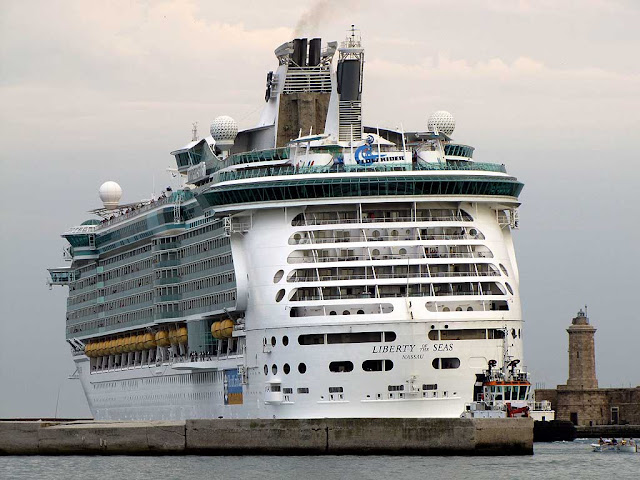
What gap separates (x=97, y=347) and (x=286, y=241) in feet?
92.2

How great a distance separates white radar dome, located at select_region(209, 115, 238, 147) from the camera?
74.9m

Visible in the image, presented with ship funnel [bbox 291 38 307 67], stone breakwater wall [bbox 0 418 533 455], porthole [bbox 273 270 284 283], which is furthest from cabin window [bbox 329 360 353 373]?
ship funnel [bbox 291 38 307 67]

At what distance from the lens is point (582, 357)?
353 feet

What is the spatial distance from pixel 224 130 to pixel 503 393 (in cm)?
1926

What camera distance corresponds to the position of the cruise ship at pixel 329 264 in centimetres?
6316

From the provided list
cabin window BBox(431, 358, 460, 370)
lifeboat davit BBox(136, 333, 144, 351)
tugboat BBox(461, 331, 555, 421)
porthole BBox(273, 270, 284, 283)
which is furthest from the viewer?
lifeboat davit BBox(136, 333, 144, 351)

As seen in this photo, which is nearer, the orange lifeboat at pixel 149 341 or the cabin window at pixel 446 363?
the cabin window at pixel 446 363

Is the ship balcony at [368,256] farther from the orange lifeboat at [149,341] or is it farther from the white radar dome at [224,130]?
the orange lifeboat at [149,341]

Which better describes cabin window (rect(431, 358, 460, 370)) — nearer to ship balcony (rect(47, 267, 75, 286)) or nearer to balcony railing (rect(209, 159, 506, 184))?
balcony railing (rect(209, 159, 506, 184))

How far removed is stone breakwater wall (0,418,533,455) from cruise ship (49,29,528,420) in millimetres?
1832

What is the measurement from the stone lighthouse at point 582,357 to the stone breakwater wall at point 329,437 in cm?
4576

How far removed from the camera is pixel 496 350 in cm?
6438

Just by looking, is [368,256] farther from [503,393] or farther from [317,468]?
[317,468]

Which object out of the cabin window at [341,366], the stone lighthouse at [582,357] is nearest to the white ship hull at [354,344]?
the cabin window at [341,366]
